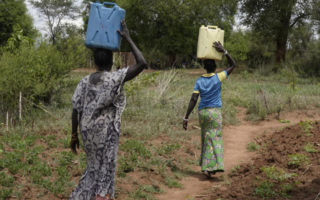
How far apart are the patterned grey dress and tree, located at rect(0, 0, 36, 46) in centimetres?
2339

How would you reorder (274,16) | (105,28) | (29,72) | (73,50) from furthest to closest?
(274,16) < (73,50) < (29,72) < (105,28)

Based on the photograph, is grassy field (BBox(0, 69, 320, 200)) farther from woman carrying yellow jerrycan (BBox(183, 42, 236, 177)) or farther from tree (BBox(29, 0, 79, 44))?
tree (BBox(29, 0, 79, 44))

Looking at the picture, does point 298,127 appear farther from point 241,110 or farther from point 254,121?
point 241,110

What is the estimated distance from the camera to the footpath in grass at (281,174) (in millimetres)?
4125

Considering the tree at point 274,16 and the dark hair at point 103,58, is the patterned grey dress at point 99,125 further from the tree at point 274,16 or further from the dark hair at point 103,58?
the tree at point 274,16

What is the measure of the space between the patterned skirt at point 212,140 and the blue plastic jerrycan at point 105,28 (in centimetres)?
230

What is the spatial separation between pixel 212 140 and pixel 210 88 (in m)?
0.75

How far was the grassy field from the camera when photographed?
175 inches

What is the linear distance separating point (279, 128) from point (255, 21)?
13954 millimetres

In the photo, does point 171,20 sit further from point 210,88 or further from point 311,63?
point 210,88

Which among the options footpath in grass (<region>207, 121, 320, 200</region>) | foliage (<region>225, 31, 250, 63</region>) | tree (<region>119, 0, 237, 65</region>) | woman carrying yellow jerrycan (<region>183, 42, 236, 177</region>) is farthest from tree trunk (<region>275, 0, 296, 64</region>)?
woman carrying yellow jerrycan (<region>183, 42, 236, 177</region>)

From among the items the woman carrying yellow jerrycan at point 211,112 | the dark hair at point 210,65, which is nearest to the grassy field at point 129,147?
the woman carrying yellow jerrycan at point 211,112

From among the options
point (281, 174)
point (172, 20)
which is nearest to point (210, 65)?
point (281, 174)

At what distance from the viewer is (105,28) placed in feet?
10.1
